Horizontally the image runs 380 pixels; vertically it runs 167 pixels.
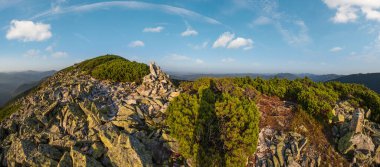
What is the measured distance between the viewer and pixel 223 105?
20203 mm

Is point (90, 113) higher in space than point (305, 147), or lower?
higher

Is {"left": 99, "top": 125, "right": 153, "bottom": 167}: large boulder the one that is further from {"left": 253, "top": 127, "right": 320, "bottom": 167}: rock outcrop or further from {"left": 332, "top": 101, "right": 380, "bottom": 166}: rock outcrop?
{"left": 332, "top": 101, "right": 380, "bottom": 166}: rock outcrop

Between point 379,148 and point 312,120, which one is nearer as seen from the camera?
point 379,148

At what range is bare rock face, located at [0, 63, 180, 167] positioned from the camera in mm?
17312

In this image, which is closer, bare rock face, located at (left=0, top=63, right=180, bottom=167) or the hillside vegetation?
bare rock face, located at (left=0, top=63, right=180, bottom=167)

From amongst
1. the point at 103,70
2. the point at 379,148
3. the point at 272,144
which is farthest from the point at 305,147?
the point at 103,70

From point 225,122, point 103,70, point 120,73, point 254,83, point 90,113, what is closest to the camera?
point 225,122

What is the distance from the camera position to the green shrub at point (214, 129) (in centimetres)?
1820

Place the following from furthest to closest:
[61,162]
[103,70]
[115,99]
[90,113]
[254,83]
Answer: [103,70] < [254,83] < [115,99] < [90,113] < [61,162]

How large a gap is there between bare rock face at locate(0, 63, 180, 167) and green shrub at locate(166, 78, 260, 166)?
6.61 feet

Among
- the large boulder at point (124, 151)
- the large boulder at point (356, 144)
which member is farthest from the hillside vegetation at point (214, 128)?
the large boulder at point (356, 144)

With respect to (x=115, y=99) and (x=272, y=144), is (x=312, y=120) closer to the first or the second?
(x=272, y=144)

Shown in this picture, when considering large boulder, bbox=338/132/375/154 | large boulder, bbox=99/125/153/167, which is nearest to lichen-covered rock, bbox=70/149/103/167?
large boulder, bbox=99/125/153/167

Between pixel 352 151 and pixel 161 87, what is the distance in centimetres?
1932
